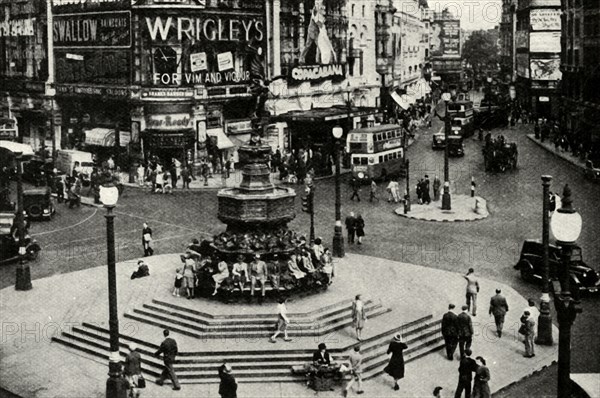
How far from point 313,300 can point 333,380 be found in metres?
4.49

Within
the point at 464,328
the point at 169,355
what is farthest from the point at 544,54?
the point at 169,355

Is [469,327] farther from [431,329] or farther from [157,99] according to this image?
[157,99]

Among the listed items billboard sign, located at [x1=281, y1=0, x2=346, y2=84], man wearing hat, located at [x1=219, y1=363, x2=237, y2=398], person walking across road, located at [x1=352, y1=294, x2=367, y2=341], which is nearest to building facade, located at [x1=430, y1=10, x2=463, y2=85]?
billboard sign, located at [x1=281, y1=0, x2=346, y2=84]

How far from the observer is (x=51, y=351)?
2247 centimetres

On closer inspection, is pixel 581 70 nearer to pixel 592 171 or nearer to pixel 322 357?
pixel 592 171

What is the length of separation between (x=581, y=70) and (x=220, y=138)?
31.5 meters

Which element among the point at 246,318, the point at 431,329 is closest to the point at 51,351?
the point at 246,318

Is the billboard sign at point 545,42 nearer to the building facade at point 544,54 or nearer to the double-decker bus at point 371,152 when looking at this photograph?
the building facade at point 544,54

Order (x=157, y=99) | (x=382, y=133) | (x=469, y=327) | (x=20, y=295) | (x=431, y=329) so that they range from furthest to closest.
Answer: (x=157, y=99) < (x=382, y=133) < (x=20, y=295) < (x=431, y=329) < (x=469, y=327)

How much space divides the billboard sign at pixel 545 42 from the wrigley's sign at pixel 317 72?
3458 centimetres

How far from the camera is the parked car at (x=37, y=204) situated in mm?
39969

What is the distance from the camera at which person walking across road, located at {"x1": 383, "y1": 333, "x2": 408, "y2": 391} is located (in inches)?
766

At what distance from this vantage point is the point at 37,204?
132 ft

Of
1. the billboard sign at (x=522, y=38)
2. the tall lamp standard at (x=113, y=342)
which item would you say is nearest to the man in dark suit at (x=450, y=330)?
the tall lamp standard at (x=113, y=342)
